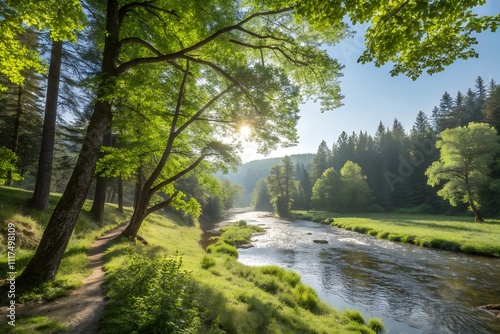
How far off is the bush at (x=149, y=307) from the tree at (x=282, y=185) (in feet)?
192

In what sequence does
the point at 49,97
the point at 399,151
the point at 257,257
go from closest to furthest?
the point at 49,97 → the point at 257,257 → the point at 399,151

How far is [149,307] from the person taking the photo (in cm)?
468

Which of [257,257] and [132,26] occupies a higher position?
[132,26]

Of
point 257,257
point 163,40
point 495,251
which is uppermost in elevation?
point 163,40

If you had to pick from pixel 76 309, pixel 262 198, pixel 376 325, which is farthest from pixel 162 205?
pixel 262 198

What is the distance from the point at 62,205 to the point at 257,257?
16488 millimetres

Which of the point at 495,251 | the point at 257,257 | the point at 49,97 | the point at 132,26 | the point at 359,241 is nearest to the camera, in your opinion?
the point at 132,26

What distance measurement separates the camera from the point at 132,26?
30.0 ft

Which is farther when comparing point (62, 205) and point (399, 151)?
point (399, 151)

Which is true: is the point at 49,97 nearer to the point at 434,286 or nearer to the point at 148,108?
the point at 148,108

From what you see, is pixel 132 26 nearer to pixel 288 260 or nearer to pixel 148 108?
pixel 148 108

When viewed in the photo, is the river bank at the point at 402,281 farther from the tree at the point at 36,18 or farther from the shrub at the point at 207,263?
the tree at the point at 36,18

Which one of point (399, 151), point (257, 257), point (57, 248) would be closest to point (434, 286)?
point (257, 257)

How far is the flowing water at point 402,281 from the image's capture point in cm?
1020
